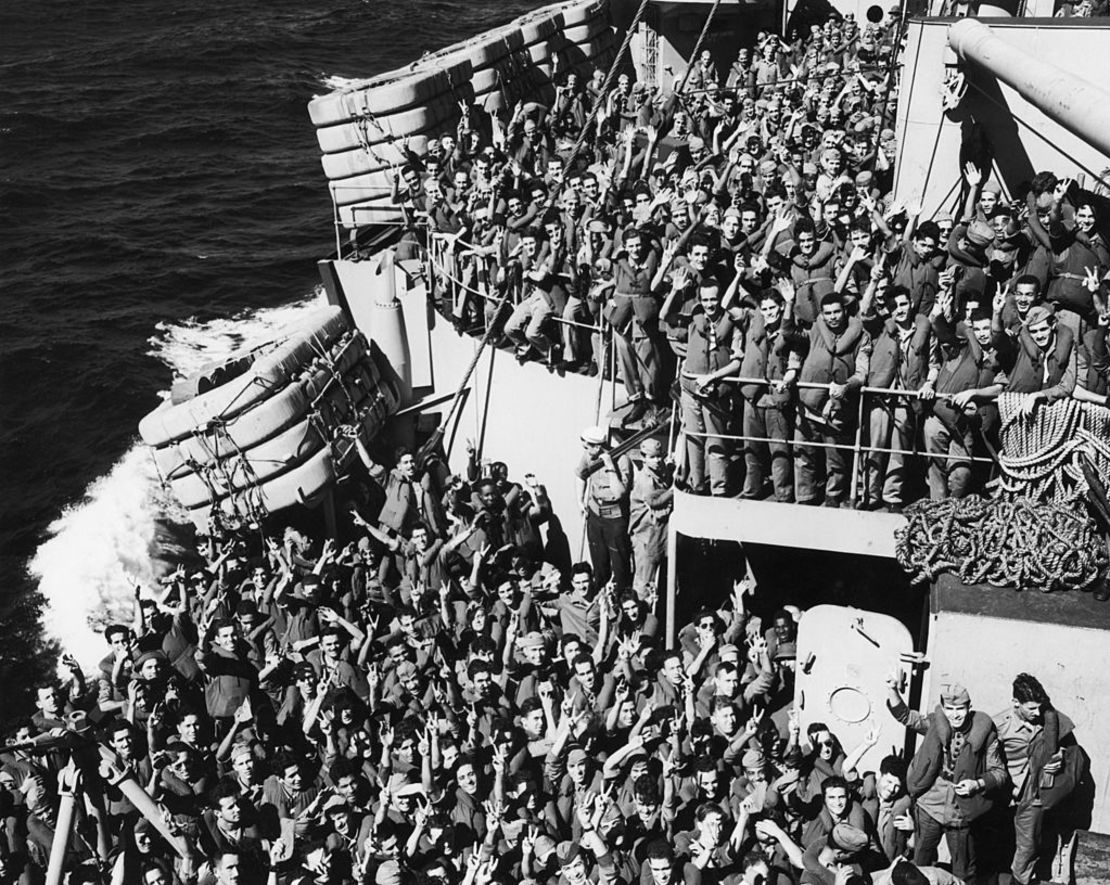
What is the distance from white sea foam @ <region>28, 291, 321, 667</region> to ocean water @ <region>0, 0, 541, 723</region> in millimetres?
32

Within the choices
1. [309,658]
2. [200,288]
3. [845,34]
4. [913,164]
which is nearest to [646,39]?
[845,34]

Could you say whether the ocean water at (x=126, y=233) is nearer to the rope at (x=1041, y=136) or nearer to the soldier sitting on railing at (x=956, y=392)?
the soldier sitting on railing at (x=956, y=392)

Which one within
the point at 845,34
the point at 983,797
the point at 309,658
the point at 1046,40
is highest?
the point at 1046,40

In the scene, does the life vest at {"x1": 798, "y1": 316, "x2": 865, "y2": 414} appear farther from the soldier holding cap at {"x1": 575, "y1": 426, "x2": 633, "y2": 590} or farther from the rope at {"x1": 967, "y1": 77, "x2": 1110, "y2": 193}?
the rope at {"x1": 967, "y1": 77, "x2": 1110, "y2": 193}

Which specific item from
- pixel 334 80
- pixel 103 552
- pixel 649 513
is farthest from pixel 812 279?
pixel 334 80

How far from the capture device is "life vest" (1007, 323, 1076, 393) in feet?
27.9

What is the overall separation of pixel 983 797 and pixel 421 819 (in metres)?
3.75

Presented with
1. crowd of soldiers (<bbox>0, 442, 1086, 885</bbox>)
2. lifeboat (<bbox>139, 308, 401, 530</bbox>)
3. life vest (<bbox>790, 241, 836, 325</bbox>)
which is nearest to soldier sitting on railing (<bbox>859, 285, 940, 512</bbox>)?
life vest (<bbox>790, 241, 836, 325</bbox>)

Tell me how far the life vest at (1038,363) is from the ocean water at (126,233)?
1199 centimetres

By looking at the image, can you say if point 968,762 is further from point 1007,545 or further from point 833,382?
point 833,382

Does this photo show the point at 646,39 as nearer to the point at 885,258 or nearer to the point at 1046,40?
the point at 1046,40

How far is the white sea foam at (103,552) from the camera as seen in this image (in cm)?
1752

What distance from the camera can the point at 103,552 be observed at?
19.0 metres

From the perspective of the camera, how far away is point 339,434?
14.3m
